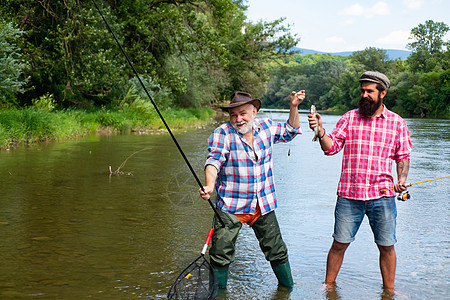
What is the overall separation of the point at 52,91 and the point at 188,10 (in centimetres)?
727

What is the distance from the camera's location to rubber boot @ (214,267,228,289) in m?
4.47

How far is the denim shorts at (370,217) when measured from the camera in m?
4.48

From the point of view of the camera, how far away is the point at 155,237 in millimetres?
6316

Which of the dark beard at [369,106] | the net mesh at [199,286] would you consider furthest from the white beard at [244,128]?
the net mesh at [199,286]

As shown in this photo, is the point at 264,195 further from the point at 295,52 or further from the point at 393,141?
the point at 295,52

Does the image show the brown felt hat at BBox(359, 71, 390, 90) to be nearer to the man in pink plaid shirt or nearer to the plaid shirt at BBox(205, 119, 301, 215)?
the man in pink plaid shirt

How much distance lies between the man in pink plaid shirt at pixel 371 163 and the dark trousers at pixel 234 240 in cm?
52

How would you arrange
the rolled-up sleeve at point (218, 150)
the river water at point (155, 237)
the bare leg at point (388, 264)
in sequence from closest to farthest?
the rolled-up sleeve at point (218, 150), the bare leg at point (388, 264), the river water at point (155, 237)

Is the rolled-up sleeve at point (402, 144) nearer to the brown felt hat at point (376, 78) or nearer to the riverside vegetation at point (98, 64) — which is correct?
the brown felt hat at point (376, 78)

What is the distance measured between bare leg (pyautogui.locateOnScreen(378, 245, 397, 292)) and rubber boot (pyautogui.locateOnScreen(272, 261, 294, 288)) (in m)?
0.77

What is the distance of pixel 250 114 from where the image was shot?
4.49 metres

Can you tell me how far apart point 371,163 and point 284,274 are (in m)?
1.16

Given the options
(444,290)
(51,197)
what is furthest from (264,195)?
(51,197)

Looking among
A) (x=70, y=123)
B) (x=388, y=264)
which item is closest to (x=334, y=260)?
(x=388, y=264)
